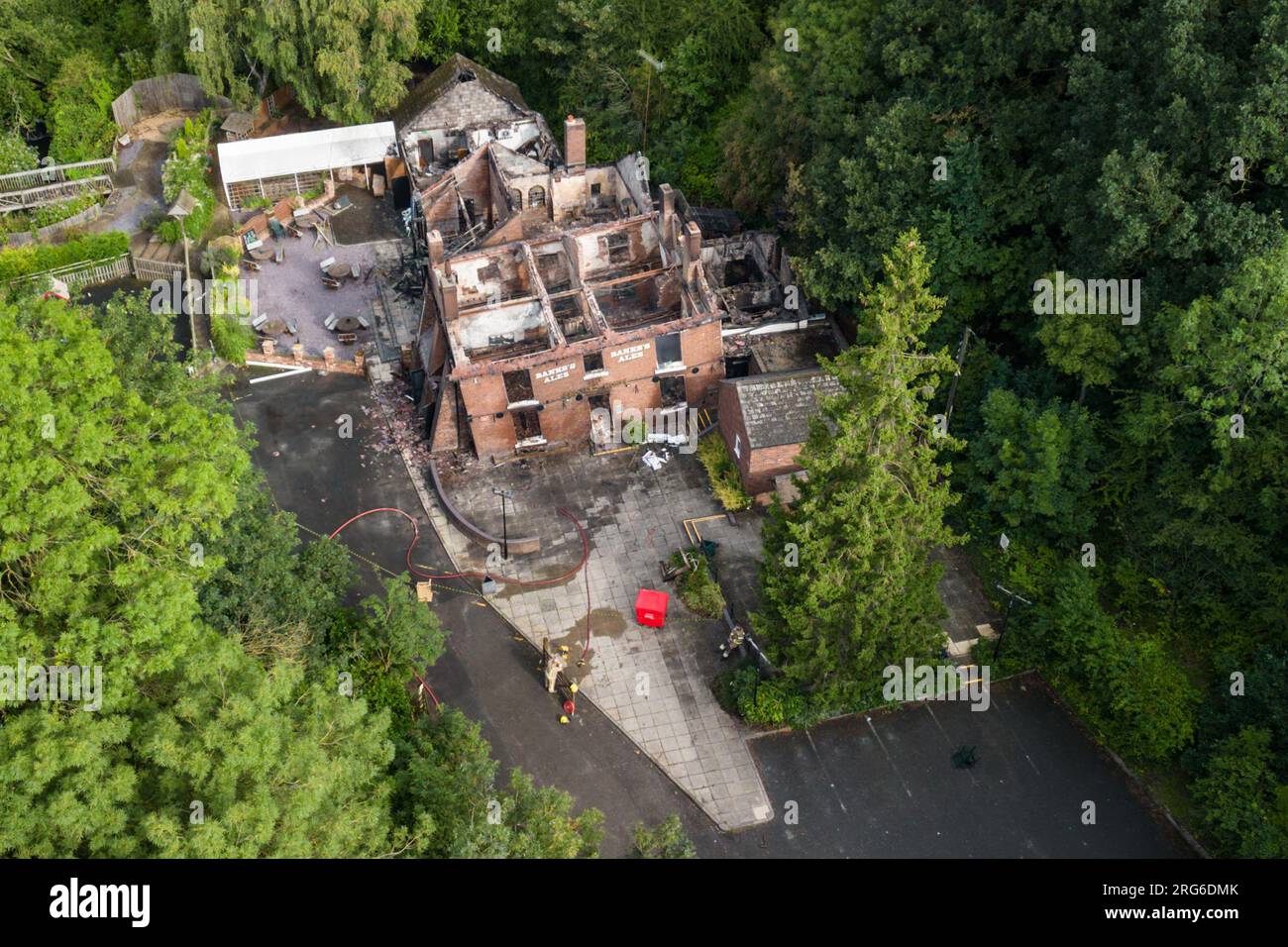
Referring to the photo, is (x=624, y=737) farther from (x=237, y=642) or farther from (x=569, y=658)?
(x=237, y=642)

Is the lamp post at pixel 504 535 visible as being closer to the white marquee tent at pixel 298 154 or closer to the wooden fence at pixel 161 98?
the white marquee tent at pixel 298 154

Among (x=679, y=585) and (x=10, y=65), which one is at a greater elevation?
(x=10, y=65)

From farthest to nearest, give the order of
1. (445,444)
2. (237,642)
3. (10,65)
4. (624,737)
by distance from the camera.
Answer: (10,65)
(445,444)
(624,737)
(237,642)

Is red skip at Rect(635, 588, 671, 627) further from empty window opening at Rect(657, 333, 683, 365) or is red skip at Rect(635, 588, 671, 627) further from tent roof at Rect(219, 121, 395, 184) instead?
tent roof at Rect(219, 121, 395, 184)

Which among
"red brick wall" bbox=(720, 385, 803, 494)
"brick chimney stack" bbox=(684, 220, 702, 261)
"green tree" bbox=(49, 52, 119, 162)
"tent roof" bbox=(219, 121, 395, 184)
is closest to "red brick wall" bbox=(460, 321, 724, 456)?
"red brick wall" bbox=(720, 385, 803, 494)

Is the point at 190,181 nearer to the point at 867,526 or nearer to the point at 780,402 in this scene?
the point at 780,402

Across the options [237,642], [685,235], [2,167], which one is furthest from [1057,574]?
[2,167]

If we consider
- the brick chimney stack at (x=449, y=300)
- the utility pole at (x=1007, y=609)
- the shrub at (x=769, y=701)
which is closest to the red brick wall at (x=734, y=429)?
the shrub at (x=769, y=701)
